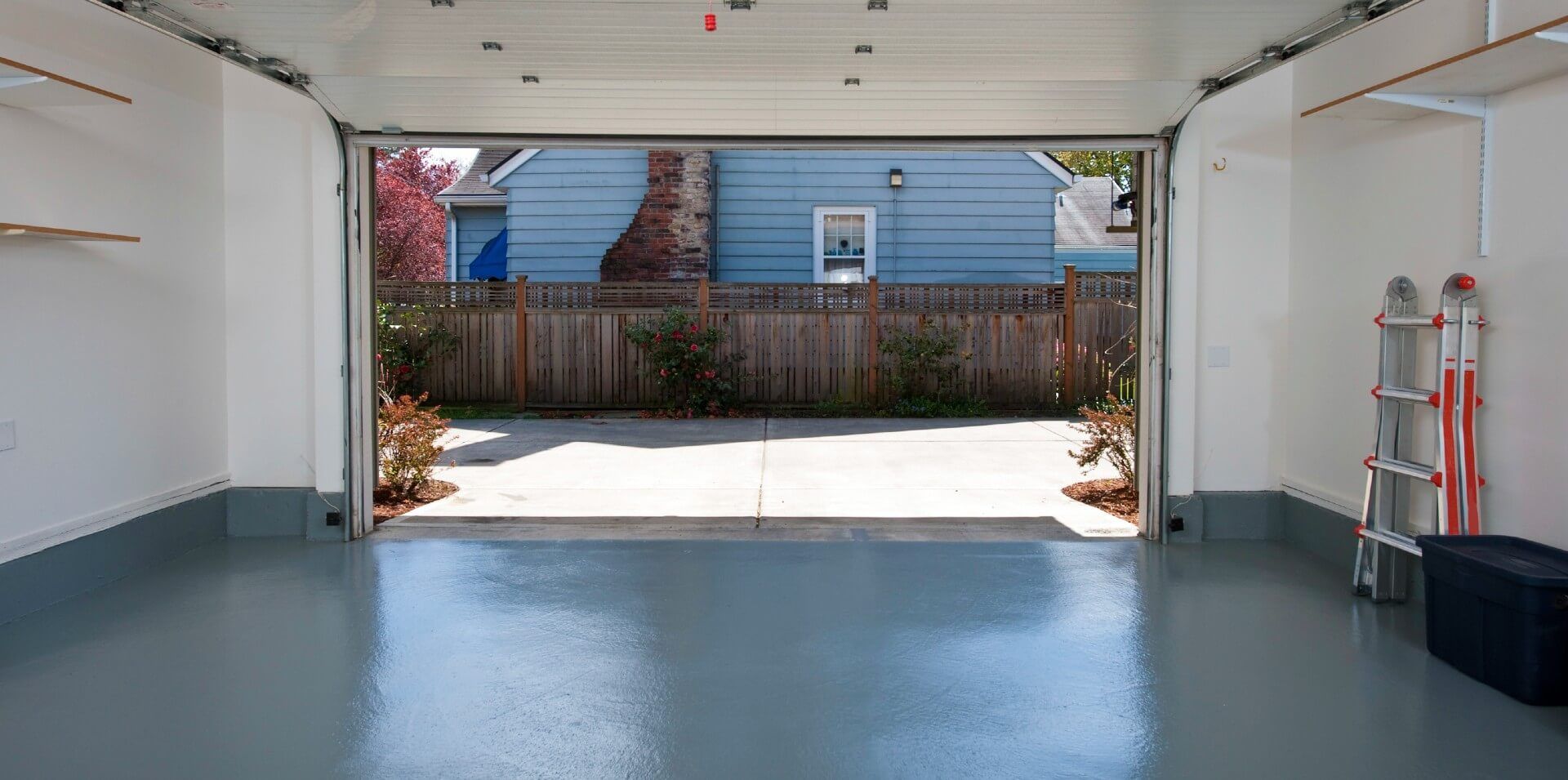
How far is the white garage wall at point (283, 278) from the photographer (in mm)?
6117

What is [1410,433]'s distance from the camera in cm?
481

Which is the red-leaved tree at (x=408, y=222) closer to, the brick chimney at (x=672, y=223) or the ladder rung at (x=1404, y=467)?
the brick chimney at (x=672, y=223)

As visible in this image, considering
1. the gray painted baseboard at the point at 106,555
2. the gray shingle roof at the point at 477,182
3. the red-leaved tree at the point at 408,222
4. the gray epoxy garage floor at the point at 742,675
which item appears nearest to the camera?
the gray epoxy garage floor at the point at 742,675

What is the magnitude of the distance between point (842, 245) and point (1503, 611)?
10.7 metres

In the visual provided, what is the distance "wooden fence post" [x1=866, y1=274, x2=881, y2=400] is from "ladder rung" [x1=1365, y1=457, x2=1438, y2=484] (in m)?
8.20

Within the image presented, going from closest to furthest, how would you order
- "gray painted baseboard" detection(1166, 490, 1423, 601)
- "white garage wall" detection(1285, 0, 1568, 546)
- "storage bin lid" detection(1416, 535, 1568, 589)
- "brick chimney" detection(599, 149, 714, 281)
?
"storage bin lid" detection(1416, 535, 1568, 589)
"white garage wall" detection(1285, 0, 1568, 546)
"gray painted baseboard" detection(1166, 490, 1423, 601)
"brick chimney" detection(599, 149, 714, 281)

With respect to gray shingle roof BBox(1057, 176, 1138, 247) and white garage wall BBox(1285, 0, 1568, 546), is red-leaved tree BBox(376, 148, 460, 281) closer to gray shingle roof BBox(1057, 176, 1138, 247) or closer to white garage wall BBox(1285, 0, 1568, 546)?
gray shingle roof BBox(1057, 176, 1138, 247)

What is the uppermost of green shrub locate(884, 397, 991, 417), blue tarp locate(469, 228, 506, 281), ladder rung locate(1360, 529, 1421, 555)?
blue tarp locate(469, 228, 506, 281)

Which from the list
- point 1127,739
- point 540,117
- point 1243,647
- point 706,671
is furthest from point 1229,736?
point 540,117

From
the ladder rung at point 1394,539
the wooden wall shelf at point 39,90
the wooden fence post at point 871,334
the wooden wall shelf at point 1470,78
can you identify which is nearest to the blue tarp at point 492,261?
the wooden fence post at point 871,334

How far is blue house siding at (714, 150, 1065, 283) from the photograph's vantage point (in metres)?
13.8

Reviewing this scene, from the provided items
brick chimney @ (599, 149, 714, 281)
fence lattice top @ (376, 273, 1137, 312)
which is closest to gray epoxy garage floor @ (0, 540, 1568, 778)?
fence lattice top @ (376, 273, 1137, 312)

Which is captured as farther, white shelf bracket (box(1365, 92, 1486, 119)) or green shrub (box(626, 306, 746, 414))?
green shrub (box(626, 306, 746, 414))

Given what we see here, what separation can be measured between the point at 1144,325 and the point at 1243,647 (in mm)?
2493
